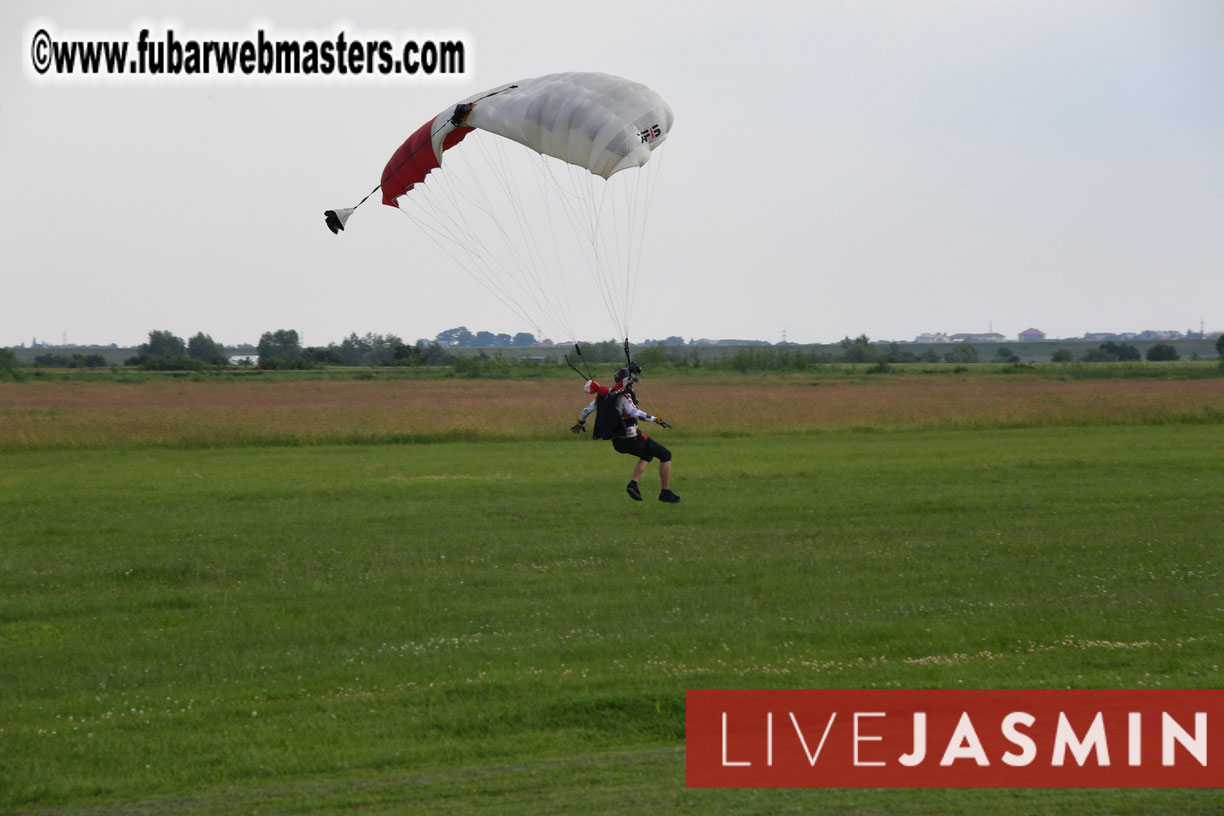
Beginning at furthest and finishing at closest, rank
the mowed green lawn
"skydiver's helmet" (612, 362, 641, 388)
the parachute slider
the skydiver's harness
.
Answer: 1. the parachute slider
2. the skydiver's harness
3. "skydiver's helmet" (612, 362, 641, 388)
4. the mowed green lawn

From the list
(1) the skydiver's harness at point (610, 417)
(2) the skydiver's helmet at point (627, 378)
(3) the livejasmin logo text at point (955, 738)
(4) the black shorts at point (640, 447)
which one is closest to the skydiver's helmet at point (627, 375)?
(2) the skydiver's helmet at point (627, 378)

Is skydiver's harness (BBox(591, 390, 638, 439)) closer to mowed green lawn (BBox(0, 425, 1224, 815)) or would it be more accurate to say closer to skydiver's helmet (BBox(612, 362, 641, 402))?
skydiver's helmet (BBox(612, 362, 641, 402))

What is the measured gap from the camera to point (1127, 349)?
458 ft

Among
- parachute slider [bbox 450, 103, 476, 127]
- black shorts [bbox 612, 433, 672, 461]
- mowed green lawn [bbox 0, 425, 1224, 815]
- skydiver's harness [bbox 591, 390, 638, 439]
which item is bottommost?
mowed green lawn [bbox 0, 425, 1224, 815]

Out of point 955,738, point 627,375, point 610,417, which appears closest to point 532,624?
point 610,417

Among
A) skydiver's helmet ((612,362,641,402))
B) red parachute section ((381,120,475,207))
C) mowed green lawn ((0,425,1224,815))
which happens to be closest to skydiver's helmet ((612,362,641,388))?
skydiver's helmet ((612,362,641,402))

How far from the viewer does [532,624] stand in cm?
1255

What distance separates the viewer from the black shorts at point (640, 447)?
52.3 ft

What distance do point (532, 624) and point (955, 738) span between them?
5190mm

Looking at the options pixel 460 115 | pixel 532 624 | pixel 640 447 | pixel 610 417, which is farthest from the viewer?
pixel 460 115

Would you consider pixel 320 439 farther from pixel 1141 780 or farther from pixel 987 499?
pixel 1141 780

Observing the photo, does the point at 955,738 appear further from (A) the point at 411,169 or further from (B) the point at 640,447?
(A) the point at 411,169

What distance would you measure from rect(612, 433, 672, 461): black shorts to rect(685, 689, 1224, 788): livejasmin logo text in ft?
21.0

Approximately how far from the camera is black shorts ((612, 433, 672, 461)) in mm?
15950
